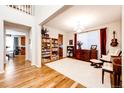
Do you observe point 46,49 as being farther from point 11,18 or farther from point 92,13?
point 92,13

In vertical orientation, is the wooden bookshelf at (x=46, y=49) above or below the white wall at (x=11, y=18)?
below

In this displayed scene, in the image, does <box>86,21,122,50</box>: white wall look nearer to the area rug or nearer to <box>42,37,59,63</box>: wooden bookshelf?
the area rug

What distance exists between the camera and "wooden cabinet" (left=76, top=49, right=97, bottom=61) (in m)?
6.26

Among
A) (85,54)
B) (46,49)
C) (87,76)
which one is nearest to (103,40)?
(85,54)

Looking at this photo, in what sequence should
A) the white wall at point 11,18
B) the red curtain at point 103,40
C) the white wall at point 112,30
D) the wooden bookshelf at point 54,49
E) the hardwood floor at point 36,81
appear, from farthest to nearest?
the wooden bookshelf at point 54,49 → the red curtain at point 103,40 → the white wall at point 112,30 → the white wall at point 11,18 → the hardwood floor at point 36,81

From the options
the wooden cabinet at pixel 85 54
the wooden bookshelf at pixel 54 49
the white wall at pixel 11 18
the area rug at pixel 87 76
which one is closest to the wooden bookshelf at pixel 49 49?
the wooden bookshelf at pixel 54 49

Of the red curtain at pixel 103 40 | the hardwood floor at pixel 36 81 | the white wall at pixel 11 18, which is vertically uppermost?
the white wall at pixel 11 18

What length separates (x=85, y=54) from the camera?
22.5 ft

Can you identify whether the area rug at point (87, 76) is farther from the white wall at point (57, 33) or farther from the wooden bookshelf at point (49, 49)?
the white wall at point (57, 33)

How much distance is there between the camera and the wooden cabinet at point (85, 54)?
6258 millimetres

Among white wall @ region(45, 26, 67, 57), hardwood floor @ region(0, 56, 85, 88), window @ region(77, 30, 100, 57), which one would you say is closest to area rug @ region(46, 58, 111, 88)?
hardwood floor @ region(0, 56, 85, 88)

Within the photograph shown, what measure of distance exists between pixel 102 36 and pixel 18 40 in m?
9.40

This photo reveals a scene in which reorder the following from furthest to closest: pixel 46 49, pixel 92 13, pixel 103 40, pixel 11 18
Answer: pixel 46 49 < pixel 103 40 < pixel 11 18 < pixel 92 13
